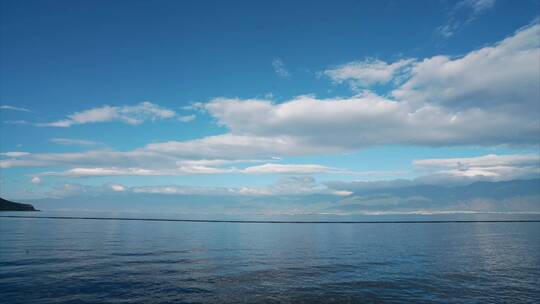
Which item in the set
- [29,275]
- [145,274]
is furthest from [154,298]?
[29,275]

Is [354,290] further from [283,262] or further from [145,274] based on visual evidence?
[145,274]

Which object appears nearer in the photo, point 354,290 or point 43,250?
point 354,290

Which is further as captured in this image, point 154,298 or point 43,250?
point 43,250

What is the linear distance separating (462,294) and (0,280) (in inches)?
2558

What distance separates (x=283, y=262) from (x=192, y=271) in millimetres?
19985

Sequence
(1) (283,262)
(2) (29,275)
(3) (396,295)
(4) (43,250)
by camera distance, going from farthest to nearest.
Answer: (4) (43,250) → (1) (283,262) → (2) (29,275) → (3) (396,295)

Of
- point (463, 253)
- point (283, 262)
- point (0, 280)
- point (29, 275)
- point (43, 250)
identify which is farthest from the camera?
point (463, 253)

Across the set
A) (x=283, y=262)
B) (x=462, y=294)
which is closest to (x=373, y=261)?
(x=283, y=262)

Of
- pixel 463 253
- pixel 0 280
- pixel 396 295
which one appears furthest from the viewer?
pixel 463 253

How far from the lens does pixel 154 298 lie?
43656 mm

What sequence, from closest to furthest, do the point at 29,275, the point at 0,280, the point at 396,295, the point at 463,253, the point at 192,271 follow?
the point at 396,295
the point at 0,280
the point at 29,275
the point at 192,271
the point at 463,253

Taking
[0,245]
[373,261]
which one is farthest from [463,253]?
[0,245]

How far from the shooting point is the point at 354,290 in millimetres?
48625

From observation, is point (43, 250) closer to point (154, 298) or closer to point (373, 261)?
point (154, 298)
